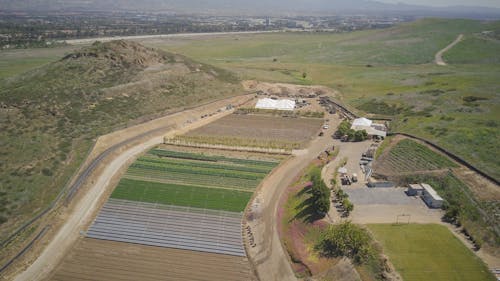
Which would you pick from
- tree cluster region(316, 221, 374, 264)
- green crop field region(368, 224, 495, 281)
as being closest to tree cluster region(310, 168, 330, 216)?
tree cluster region(316, 221, 374, 264)

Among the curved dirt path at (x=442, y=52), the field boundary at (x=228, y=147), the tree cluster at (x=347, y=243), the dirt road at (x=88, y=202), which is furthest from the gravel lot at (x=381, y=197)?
the curved dirt path at (x=442, y=52)

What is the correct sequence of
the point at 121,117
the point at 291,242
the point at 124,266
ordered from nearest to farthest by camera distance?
the point at 124,266, the point at 291,242, the point at 121,117

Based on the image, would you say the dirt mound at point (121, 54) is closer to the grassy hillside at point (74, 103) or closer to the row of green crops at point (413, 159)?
the grassy hillside at point (74, 103)

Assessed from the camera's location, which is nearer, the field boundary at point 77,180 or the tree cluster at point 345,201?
the field boundary at point 77,180

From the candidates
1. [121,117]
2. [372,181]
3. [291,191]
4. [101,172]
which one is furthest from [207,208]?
[121,117]

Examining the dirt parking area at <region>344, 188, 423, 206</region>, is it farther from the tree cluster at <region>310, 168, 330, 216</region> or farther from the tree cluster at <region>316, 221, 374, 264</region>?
the tree cluster at <region>316, 221, 374, 264</region>

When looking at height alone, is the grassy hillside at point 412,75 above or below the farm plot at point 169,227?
above

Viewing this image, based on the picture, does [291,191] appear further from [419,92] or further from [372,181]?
[419,92]
